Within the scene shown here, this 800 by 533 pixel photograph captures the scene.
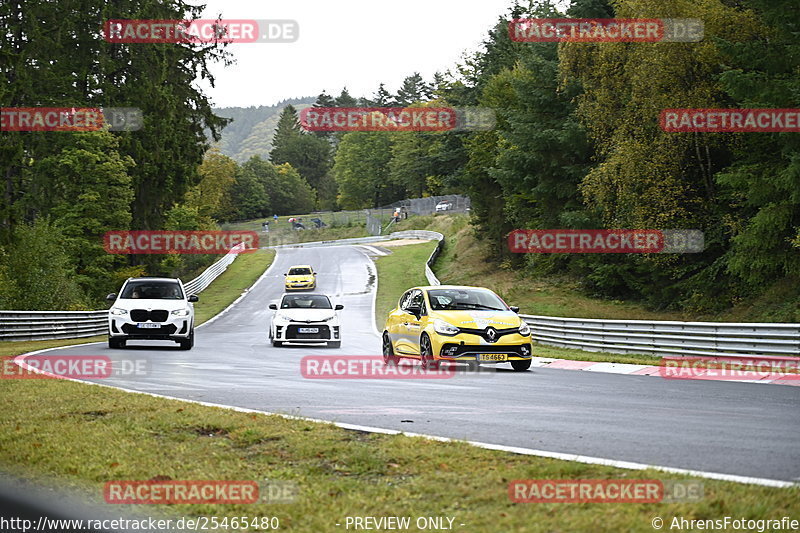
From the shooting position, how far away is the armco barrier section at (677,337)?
18.3 meters

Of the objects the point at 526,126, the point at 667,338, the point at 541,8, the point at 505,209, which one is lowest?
the point at 667,338

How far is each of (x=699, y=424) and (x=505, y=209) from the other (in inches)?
1878

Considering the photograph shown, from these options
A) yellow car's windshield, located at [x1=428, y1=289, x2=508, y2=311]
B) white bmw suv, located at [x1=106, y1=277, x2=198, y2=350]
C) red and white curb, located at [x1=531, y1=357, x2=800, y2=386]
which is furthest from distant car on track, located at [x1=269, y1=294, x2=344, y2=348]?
yellow car's windshield, located at [x1=428, y1=289, x2=508, y2=311]

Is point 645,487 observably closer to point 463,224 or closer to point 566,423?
point 566,423

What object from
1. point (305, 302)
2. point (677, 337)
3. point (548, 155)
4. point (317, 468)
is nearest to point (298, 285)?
point (548, 155)

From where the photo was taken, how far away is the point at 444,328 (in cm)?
1688

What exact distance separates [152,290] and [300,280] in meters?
32.3

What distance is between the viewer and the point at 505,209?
5650 centimetres

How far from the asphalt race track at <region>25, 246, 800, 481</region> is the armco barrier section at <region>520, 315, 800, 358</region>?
4151 millimetres

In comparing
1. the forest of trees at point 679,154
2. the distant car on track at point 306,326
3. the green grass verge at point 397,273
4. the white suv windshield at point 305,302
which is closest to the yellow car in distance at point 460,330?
the distant car on track at point 306,326

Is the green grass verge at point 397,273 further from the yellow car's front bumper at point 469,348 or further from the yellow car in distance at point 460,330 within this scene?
the yellow car's front bumper at point 469,348

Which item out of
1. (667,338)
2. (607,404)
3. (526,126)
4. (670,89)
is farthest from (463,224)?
(607,404)

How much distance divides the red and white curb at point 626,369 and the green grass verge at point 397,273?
17.2m

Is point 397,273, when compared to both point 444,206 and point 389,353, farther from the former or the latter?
point 389,353
